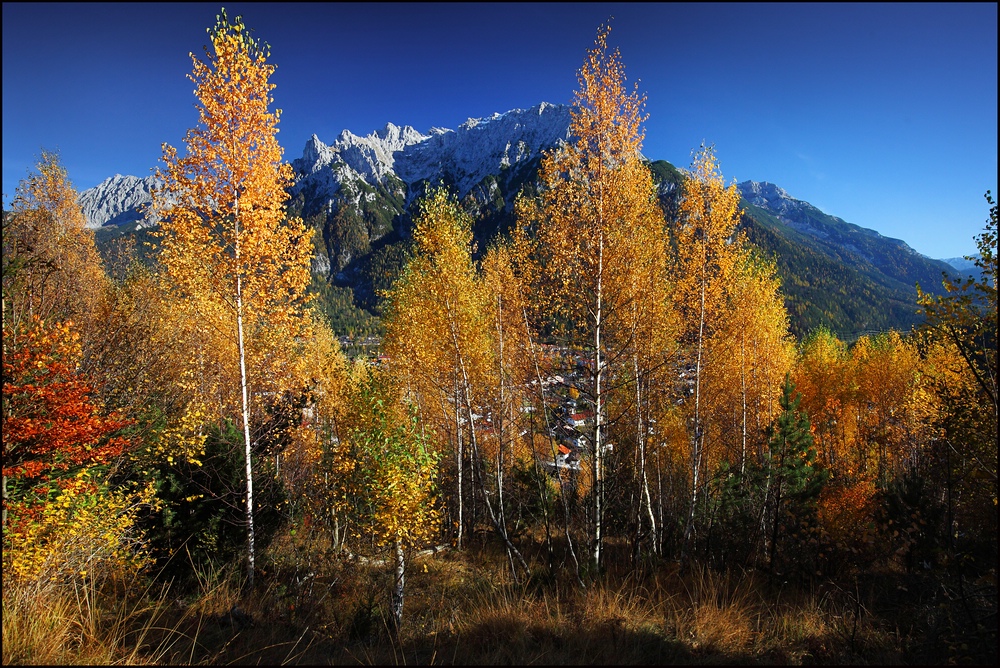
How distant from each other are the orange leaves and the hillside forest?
0.07 metres

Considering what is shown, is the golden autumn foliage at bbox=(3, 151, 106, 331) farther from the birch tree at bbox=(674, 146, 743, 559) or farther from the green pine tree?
the green pine tree

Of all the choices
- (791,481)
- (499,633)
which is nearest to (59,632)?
(499,633)

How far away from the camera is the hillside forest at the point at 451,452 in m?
4.99

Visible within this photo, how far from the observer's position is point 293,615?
271 inches

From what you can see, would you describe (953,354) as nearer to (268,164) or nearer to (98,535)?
(268,164)

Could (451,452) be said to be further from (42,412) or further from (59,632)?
(59,632)

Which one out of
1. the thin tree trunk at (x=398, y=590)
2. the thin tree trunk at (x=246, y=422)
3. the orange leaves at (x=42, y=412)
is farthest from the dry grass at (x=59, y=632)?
the thin tree trunk at (x=398, y=590)

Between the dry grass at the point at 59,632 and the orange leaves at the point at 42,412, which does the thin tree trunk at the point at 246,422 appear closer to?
the orange leaves at the point at 42,412

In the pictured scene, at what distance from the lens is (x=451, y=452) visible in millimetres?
16297

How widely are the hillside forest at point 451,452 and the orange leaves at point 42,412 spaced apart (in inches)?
2.6

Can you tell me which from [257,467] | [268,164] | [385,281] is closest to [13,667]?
[257,467]

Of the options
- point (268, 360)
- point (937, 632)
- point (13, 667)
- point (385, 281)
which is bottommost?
point (937, 632)

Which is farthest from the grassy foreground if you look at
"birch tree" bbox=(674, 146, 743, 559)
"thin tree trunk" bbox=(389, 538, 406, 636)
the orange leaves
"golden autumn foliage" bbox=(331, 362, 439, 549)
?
"birch tree" bbox=(674, 146, 743, 559)

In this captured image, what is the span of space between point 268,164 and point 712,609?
10.4 m
